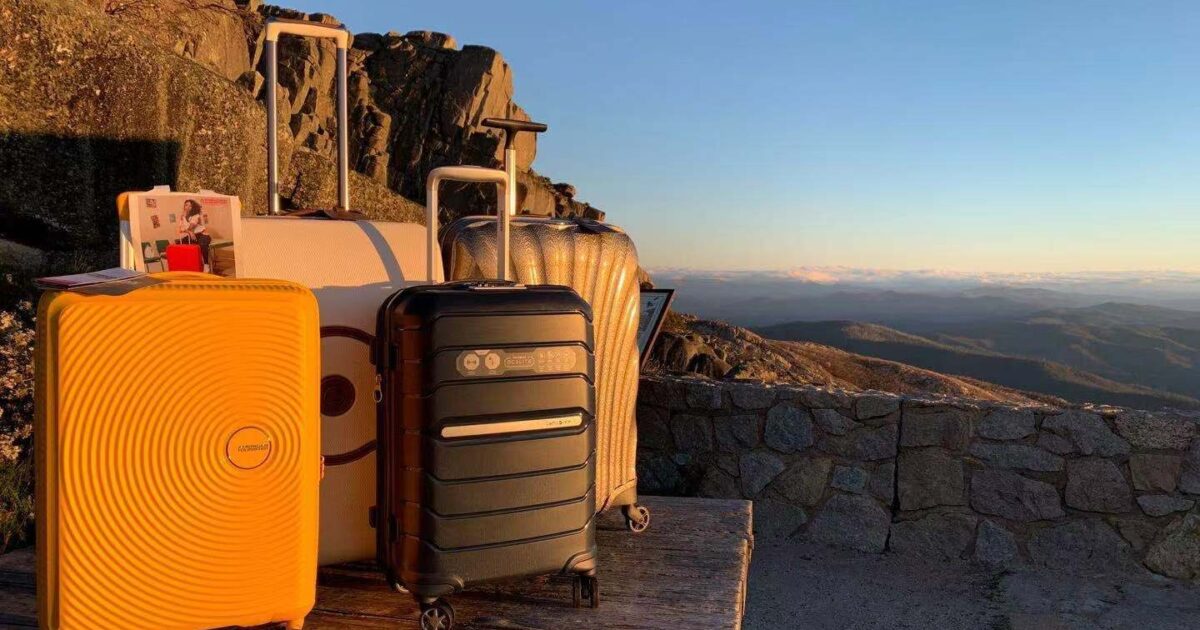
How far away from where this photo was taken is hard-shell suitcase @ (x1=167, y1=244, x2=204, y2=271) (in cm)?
204

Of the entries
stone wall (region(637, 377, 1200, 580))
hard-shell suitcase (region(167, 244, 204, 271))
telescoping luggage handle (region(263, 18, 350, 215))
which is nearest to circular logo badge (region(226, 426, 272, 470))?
hard-shell suitcase (region(167, 244, 204, 271))

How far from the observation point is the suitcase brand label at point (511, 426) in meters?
1.73

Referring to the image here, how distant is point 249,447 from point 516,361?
0.56 meters

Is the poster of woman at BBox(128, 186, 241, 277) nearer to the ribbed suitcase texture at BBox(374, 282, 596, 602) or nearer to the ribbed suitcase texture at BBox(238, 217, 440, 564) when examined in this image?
the ribbed suitcase texture at BBox(238, 217, 440, 564)

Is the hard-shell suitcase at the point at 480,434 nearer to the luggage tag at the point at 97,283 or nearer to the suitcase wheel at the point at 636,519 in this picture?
the luggage tag at the point at 97,283

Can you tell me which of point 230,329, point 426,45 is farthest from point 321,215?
point 426,45

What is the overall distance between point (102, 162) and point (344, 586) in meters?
2.38

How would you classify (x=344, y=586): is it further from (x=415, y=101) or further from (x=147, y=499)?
(x=415, y=101)

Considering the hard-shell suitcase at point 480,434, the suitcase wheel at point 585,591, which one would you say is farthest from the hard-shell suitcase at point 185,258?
the suitcase wheel at point 585,591

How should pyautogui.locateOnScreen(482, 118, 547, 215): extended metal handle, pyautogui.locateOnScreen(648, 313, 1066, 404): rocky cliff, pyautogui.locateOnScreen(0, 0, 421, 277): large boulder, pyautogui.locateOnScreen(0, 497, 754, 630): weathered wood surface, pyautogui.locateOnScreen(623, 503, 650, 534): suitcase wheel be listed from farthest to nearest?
1. pyautogui.locateOnScreen(648, 313, 1066, 404): rocky cliff
2. pyautogui.locateOnScreen(0, 0, 421, 277): large boulder
3. pyautogui.locateOnScreen(623, 503, 650, 534): suitcase wheel
4. pyautogui.locateOnScreen(482, 118, 547, 215): extended metal handle
5. pyautogui.locateOnScreen(0, 497, 754, 630): weathered wood surface

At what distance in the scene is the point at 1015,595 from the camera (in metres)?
4.49

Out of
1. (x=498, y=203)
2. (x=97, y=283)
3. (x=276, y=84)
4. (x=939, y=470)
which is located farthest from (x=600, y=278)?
(x=939, y=470)

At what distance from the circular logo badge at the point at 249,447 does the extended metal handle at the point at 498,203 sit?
605 mm

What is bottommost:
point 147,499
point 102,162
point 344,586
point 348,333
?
point 344,586
